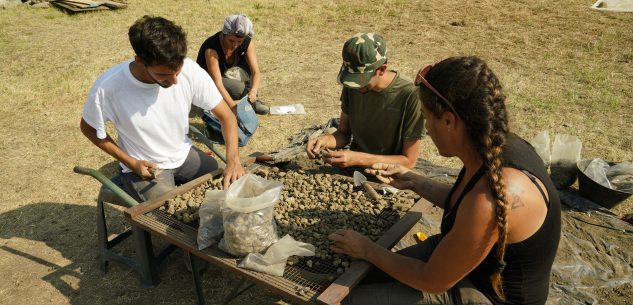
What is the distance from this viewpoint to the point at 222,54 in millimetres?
5441

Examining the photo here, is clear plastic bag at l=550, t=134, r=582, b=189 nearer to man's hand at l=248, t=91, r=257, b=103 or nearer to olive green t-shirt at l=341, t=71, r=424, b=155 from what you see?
olive green t-shirt at l=341, t=71, r=424, b=155

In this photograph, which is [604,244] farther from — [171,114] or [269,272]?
[171,114]

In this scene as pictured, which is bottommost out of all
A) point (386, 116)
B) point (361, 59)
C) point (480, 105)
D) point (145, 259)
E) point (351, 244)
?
point (145, 259)

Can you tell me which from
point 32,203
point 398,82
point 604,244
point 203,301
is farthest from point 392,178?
point 32,203

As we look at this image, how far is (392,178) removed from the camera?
8.73 ft

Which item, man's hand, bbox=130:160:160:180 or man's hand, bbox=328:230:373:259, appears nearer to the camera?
man's hand, bbox=328:230:373:259

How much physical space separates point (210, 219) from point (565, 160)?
3.38 m

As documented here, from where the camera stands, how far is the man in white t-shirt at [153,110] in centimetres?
263

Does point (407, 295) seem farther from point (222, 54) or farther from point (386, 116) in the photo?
point (222, 54)

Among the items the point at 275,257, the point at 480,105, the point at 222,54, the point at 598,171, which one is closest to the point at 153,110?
the point at 275,257

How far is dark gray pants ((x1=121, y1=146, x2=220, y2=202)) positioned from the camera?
3.03m

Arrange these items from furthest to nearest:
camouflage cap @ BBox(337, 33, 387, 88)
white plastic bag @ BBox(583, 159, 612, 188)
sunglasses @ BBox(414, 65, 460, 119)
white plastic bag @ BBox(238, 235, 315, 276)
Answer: white plastic bag @ BBox(583, 159, 612, 188) → camouflage cap @ BBox(337, 33, 387, 88) → white plastic bag @ BBox(238, 235, 315, 276) → sunglasses @ BBox(414, 65, 460, 119)

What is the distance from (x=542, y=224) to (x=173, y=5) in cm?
1126

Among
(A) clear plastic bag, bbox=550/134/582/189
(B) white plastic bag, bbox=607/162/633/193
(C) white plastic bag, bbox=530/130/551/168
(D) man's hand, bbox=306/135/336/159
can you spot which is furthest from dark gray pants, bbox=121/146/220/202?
(B) white plastic bag, bbox=607/162/633/193
